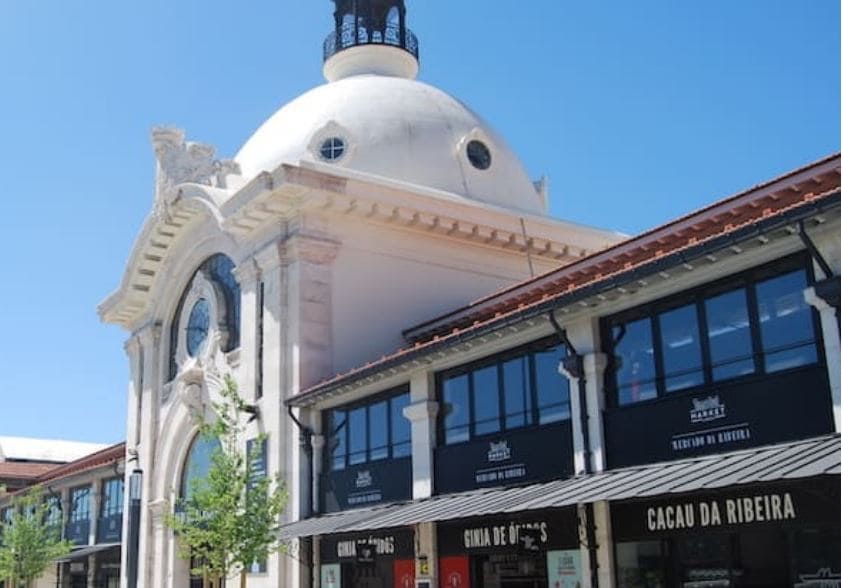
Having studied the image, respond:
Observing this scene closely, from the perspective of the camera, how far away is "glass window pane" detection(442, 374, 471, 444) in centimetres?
1975

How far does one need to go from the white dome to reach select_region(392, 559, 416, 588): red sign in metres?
11.9

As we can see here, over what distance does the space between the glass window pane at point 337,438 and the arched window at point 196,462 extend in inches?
231

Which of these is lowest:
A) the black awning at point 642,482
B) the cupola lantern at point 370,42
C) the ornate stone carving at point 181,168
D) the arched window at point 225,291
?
the black awning at point 642,482

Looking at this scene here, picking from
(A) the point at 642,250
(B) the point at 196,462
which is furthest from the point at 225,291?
(A) the point at 642,250

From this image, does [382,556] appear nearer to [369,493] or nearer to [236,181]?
[369,493]

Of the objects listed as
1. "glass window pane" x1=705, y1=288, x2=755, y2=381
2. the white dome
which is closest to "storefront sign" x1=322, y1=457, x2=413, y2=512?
A: "glass window pane" x1=705, y1=288, x2=755, y2=381

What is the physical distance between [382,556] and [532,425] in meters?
5.13

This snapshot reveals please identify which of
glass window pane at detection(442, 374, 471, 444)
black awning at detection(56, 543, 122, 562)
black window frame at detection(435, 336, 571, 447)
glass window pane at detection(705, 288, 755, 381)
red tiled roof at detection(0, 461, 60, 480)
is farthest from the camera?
red tiled roof at detection(0, 461, 60, 480)

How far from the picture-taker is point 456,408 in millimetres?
20000

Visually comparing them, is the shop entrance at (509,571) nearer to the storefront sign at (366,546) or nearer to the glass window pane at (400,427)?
the storefront sign at (366,546)

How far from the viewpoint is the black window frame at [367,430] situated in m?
21.7

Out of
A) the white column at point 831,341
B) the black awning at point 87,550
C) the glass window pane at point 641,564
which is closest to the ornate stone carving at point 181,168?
the black awning at point 87,550

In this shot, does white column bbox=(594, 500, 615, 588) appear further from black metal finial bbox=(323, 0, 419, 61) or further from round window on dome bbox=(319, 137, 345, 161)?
black metal finial bbox=(323, 0, 419, 61)

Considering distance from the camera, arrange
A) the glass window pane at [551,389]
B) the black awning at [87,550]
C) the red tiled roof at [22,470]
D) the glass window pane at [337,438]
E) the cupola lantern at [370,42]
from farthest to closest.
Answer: the red tiled roof at [22,470] < the black awning at [87,550] < the cupola lantern at [370,42] < the glass window pane at [337,438] < the glass window pane at [551,389]
